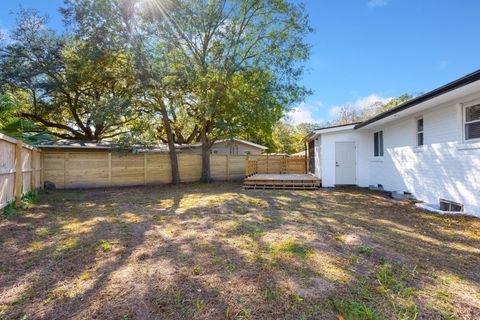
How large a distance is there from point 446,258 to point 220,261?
10.1 ft

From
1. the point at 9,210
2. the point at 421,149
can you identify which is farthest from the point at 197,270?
the point at 421,149

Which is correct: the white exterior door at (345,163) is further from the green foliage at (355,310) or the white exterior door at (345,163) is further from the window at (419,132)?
the green foliage at (355,310)

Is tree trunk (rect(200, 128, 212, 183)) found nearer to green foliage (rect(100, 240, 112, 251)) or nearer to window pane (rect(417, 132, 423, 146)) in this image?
window pane (rect(417, 132, 423, 146))

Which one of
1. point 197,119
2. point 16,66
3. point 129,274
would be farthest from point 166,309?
point 16,66

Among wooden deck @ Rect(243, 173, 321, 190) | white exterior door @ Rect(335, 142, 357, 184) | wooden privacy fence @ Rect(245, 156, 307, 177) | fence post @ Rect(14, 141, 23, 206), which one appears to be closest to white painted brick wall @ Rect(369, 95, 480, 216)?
white exterior door @ Rect(335, 142, 357, 184)

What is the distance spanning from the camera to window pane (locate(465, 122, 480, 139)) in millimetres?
5395

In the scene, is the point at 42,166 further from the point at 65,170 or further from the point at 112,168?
the point at 112,168

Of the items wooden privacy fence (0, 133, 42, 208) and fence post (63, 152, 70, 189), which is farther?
fence post (63, 152, 70, 189)

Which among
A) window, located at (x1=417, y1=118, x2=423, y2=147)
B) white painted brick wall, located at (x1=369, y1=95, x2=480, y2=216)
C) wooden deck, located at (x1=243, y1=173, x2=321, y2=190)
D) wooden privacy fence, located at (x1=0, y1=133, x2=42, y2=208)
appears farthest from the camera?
wooden deck, located at (x1=243, y1=173, x2=321, y2=190)

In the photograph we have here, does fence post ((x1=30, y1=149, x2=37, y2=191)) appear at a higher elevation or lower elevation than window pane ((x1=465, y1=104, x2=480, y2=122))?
lower

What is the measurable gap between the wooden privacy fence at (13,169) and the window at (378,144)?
12074 mm

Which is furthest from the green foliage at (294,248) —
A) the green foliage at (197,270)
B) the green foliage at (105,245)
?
the green foliage at (105,245)

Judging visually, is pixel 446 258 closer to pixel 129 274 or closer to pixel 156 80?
pixel 129 274

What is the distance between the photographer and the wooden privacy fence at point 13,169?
5.22 m
